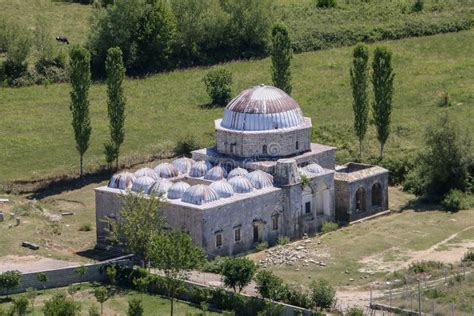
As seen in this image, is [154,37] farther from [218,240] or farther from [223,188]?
[218,240]

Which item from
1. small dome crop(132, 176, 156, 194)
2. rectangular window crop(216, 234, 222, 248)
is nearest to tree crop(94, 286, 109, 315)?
rectangular window crop(216, 234, 222, 248)

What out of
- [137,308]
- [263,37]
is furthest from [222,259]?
[263,37]

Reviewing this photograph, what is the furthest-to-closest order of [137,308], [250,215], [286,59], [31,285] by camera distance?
[286,59]
[250,215]
[31,285]
[137,308]

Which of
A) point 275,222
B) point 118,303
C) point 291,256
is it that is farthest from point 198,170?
point 118,303

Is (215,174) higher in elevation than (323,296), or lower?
higher

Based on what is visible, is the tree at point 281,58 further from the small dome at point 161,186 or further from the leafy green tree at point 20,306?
the leafy green tree at point 20,306

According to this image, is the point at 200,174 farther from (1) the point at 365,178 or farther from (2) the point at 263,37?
(2) the point at 263,37

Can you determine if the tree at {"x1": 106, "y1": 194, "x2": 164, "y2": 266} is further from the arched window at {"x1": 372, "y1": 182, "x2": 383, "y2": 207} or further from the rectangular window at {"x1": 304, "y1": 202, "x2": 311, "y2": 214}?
the arched window at {"x1": 372, "y1": 182, "x2": 383, "y2": 207}
